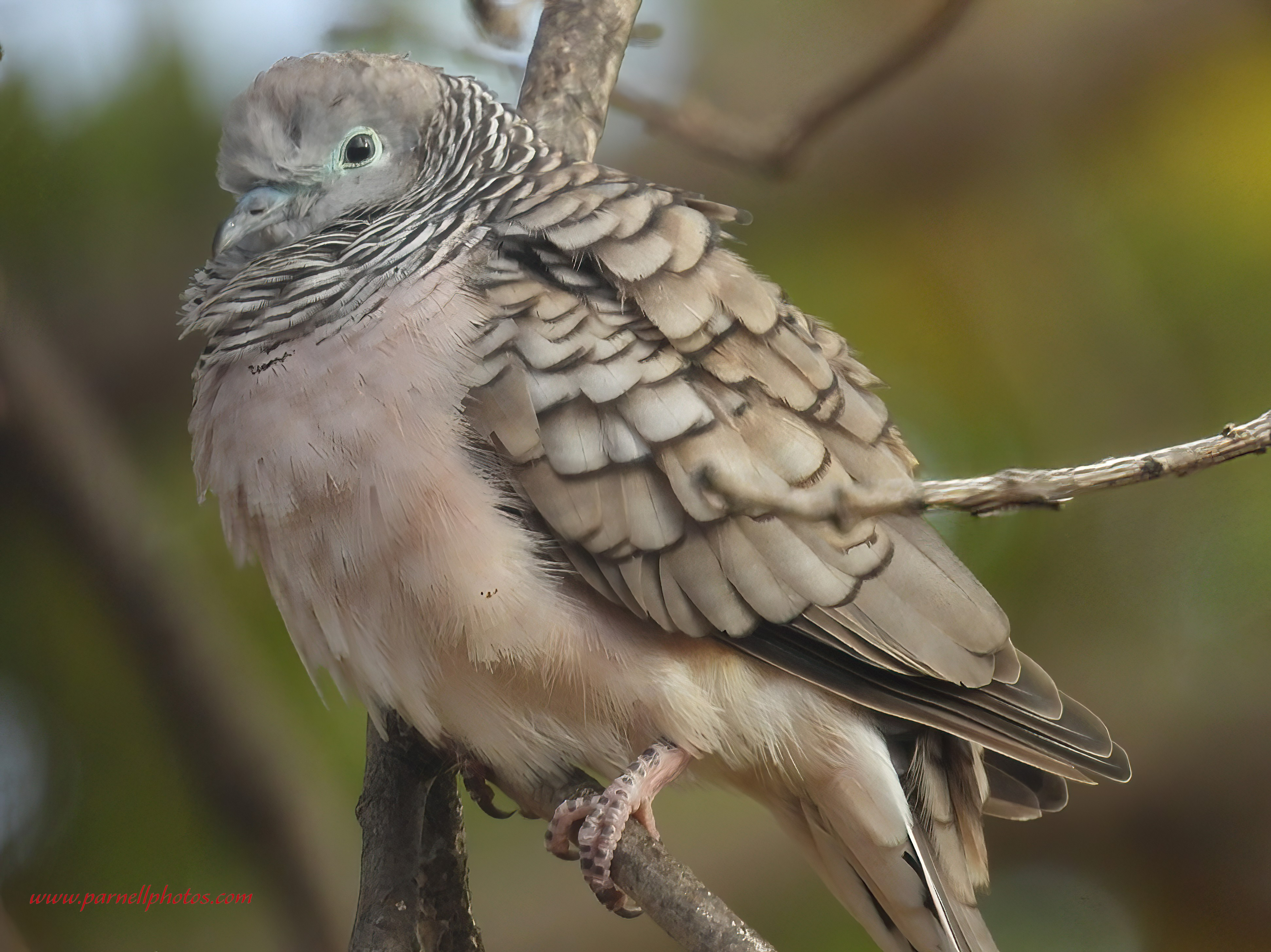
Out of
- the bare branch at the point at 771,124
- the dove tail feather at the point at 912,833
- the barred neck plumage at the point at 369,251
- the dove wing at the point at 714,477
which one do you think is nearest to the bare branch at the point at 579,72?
the bare branch at the point at 771,124

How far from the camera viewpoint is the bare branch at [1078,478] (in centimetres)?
54

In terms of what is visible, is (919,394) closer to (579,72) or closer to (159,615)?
(579,72)

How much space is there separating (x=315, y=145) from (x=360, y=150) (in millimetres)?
42

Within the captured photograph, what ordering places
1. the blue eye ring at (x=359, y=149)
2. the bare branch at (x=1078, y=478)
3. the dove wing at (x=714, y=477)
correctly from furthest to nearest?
the blue eye ring at (x=359, y=149)
the dove wing at (x=714, y=477)
the bare branch at (x=1078, y=478)

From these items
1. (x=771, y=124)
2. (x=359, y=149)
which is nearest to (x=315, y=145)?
(x=359, y=149)

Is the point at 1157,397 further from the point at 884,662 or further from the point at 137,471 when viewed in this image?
the point at 137,471

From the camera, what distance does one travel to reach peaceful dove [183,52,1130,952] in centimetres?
85

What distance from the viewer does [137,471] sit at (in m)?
1.32

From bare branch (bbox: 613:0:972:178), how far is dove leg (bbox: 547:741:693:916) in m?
0.81

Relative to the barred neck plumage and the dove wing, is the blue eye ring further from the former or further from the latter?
the dove wing

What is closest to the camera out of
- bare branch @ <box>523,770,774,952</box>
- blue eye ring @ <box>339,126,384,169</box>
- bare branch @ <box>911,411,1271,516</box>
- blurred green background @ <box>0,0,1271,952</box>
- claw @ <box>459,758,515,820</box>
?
bare branch @ <box>911,411,1271,516</box>

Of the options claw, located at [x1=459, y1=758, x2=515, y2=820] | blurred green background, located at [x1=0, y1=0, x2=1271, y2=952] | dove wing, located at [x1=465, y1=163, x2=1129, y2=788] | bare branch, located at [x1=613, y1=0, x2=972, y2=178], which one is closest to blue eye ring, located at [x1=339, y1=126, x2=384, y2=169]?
dove wing, located at [x1=465, y1=163, x2=1129, y2=788]

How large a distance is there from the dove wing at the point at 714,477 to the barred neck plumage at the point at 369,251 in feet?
0.18

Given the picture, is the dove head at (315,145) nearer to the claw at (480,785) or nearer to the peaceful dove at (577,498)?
the peaceful dove at (577,498)
